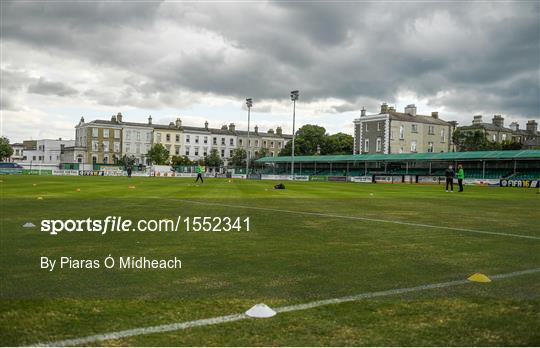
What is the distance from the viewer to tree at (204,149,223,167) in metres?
114

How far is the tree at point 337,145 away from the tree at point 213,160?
25415 millimetres

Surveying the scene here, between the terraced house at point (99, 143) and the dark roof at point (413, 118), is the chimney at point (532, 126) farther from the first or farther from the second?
the terraced house at point (99, 143)

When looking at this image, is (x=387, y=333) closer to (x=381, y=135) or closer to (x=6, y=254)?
(x=6, y=254)

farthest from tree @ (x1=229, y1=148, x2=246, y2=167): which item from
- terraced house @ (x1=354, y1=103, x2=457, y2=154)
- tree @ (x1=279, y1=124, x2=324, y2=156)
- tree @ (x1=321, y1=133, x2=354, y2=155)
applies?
terraced house @ (x1=354, y1=103, x2=457, y2=154)

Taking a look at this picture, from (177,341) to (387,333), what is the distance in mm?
1818

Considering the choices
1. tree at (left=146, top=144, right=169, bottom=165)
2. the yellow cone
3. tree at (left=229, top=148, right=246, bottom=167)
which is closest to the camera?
the yellow cone

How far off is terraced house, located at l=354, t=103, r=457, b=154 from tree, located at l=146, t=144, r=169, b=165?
44343 millimetres

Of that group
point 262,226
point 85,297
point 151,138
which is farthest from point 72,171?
point 85,297

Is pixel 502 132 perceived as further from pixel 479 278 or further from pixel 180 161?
pixel 479 278

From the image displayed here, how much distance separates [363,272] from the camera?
21.7ft

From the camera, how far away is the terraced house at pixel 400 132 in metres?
85.6

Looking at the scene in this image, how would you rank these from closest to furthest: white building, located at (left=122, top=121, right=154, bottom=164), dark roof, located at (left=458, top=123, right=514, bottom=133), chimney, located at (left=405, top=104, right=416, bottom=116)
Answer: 1. chimney, located at (left=405, top=104, right=416, bottom=116)
2. dark roof, located at (left=458, top=123, right=514, bottom=133)
3. white building, located at (left=122, top=121, right=154, bottom=164)
